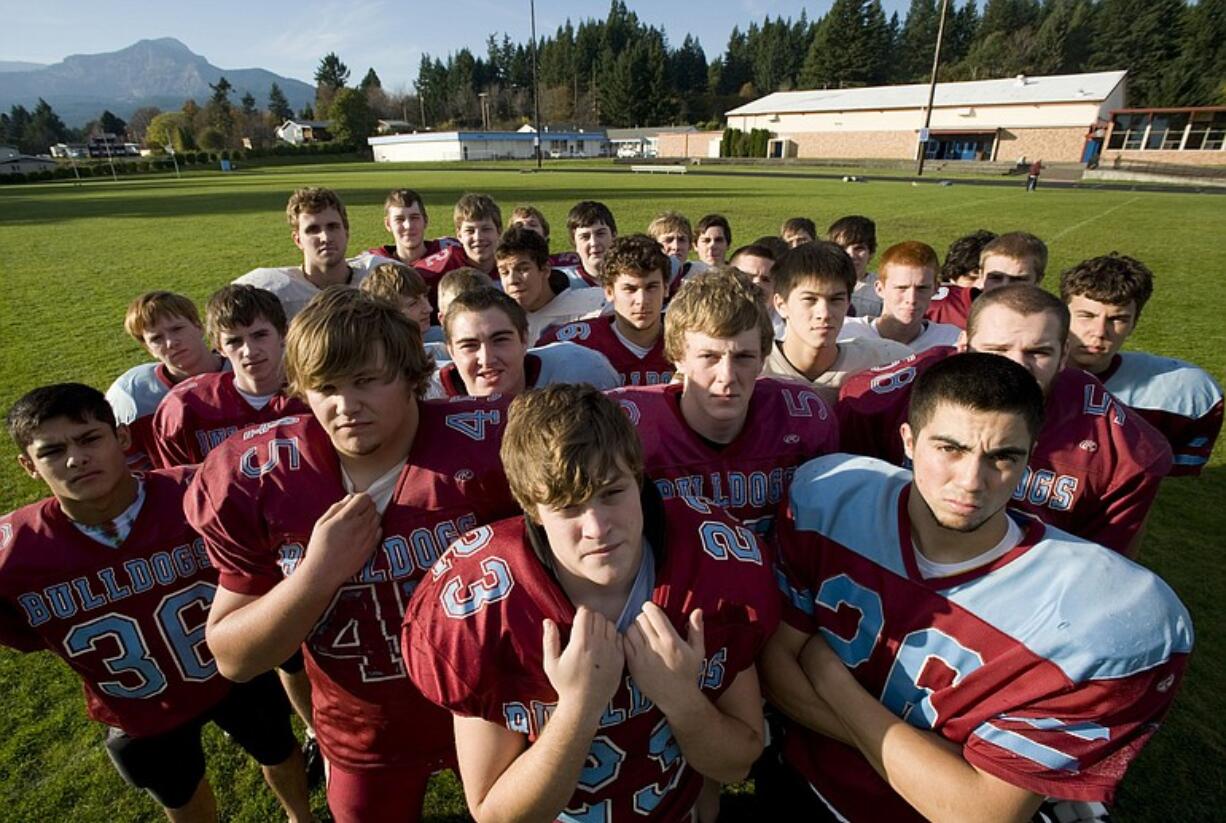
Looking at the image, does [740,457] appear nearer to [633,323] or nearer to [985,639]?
[985,639]

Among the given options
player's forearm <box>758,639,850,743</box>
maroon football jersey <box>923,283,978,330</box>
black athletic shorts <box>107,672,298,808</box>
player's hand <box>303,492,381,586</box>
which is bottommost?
black athletic shorts <box>107,672,298,808</box>

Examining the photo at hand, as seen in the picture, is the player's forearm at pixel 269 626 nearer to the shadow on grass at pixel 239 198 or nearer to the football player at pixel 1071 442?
the football player at pixel 1071 442

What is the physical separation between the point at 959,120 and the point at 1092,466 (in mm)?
64765

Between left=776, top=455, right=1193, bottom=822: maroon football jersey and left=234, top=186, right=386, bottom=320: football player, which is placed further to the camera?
left=234, top=186, right=386, bottom=320: football player

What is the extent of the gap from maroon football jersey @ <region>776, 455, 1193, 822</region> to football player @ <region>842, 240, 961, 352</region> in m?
2.38

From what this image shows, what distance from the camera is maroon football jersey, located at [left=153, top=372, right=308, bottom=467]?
3.28 meters

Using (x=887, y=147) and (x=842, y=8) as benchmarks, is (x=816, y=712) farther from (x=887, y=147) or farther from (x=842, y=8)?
(x=842, y=8)

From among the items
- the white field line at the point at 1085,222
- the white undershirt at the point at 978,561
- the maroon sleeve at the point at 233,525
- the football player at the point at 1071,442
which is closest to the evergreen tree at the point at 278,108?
the white field line at the point at 1085,222

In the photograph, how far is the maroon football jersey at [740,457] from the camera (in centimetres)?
271

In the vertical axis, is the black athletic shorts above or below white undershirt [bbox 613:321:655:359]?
below

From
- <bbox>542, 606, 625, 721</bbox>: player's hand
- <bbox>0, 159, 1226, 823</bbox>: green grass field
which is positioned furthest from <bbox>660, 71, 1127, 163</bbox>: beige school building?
<bbox>542, 606, 625, 721</bbox>: player's hand

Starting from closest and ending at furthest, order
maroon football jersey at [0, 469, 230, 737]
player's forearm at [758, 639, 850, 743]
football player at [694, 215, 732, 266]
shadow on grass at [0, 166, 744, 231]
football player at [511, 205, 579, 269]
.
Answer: player's forearm at [758, 639, 850, 743] → maroon football jersey at [0, 469, 230, 737] → football player at [694, 215, 732, 266] → football player at [511, 205, 579, 269] → shadow on grass at [0, 166, 744, 231]

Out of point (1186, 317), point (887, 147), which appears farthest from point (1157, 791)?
point (887, 147)

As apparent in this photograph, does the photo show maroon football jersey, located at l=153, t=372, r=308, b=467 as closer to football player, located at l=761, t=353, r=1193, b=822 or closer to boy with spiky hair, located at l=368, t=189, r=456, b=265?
football player, located at l=761, t=353, r=1193, b=822
